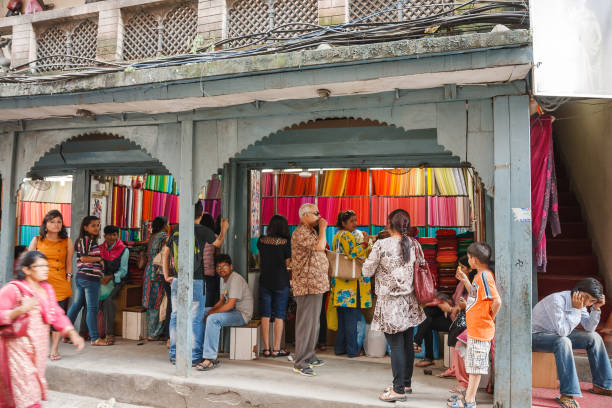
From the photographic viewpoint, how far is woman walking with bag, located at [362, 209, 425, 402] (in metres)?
4.60

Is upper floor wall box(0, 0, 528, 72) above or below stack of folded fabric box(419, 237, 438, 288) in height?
above

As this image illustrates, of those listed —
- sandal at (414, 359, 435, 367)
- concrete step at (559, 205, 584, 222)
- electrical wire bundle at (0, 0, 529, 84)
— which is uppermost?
electrical wire bundle at (0, 0, 529, 84)

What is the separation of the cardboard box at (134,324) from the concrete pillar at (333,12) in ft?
16.6

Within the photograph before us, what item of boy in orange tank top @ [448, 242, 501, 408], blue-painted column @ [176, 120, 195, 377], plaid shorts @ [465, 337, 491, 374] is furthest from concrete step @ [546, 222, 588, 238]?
blue-painted column @ [176, 120, 195, 377]

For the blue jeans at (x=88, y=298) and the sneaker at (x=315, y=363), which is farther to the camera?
the blue jeans at (x=88, y=298)

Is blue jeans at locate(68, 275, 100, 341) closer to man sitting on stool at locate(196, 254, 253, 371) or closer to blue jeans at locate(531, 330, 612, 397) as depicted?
man sitting on stool at locate(196, 254, 253, 371)

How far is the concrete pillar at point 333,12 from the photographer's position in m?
5.56

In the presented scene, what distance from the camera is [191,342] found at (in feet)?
18.0

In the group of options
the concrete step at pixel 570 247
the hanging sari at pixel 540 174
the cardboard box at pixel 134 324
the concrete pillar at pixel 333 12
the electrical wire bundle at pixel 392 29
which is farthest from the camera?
the concrete step at pixel 570 247

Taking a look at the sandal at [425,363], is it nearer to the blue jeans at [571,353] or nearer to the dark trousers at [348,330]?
the dark trousers at [348,330]

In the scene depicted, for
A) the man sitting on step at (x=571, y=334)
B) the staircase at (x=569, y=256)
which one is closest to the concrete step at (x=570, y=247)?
the staircase at (x=569, y=256)

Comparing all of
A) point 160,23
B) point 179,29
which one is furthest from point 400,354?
point 160,23

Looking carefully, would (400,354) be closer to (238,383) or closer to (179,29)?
(238,383)

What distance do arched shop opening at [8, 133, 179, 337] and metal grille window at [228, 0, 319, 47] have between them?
2373 mm
